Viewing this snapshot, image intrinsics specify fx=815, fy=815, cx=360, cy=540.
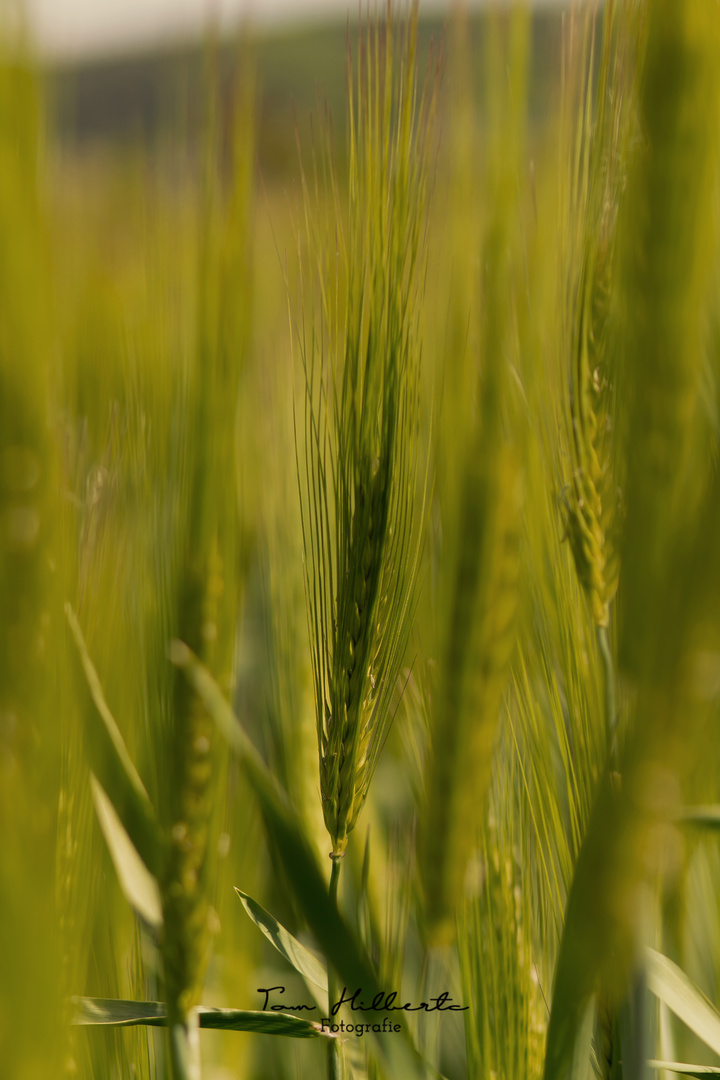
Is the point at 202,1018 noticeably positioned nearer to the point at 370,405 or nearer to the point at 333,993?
the point at 333,993

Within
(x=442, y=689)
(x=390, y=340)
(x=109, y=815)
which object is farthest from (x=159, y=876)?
(x=390, y=340)

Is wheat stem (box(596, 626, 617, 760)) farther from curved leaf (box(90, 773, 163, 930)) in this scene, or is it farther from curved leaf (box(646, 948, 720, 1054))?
curved leaf (box(90, 773, 163, 930))

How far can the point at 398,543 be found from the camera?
1.31 feet

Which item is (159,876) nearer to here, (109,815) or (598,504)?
(109,815)

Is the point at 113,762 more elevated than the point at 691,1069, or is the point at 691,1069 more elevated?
the point at 113,762

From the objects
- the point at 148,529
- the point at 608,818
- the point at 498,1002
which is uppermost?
the point at 148,529

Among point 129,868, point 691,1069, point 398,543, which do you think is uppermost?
point 398,543

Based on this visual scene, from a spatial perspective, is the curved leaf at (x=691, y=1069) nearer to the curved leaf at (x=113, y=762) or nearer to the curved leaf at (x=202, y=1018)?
the curved leaf at (x=202, y=1018)

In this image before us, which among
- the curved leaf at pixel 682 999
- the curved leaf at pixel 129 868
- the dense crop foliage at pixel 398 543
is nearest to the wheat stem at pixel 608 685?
the dense crop foliage at pixel 398 543

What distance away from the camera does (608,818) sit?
24 centimetres

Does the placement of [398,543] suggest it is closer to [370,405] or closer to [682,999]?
[370,405]

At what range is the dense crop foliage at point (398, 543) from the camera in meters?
0.28

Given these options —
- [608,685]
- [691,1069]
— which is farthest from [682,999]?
[608,685]

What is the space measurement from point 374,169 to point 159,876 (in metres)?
0.33
